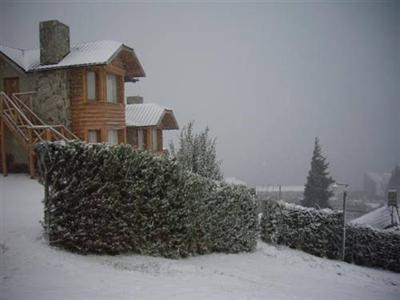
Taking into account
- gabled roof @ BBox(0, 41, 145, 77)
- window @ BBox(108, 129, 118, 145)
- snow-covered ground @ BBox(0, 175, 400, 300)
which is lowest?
snow-covered ground @ BBox(0, 175, 400, 300)

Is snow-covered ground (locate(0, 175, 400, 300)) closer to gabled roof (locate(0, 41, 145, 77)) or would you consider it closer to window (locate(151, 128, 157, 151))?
gabled roof (locate(0, 41, 145, 77))

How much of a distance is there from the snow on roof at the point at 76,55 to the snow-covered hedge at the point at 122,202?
397 inches

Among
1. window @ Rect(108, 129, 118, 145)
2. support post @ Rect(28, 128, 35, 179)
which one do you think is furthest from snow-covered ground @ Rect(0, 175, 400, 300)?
window @ Rect(108, 129, 118, 145)

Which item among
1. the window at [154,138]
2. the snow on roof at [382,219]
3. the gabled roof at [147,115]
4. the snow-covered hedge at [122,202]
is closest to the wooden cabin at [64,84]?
the gabled roof at [147,115]

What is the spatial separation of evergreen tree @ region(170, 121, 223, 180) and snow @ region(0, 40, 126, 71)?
6403mm

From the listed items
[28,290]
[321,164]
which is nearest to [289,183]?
[321,164]

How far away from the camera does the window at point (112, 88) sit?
60.1 ft

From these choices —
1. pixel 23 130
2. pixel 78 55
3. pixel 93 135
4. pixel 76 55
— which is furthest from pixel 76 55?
pixel 23 130

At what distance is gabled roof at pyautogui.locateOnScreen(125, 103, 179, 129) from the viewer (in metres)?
21.4

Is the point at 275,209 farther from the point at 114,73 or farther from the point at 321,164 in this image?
the point at 321,164

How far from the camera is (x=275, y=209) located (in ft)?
54.0

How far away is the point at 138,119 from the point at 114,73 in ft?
14.6

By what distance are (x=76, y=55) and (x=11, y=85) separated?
4680 millimetres

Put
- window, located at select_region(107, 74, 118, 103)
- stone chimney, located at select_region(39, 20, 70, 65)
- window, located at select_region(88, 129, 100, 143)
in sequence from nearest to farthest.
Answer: stone chimney, located at select_region(39, 20, 70, 65), window, located at select_region(88, 129, 100, 143), window, located at select_region(107, 74, 118, 103)
